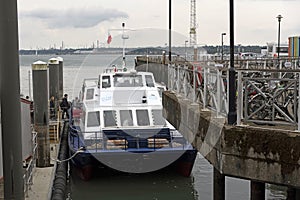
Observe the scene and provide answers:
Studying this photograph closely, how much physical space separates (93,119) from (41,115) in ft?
11.3

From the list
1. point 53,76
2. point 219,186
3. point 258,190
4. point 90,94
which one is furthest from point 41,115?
point 53,76

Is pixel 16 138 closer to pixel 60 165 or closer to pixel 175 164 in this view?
pixel 60 165

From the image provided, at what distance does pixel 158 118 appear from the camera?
18.5 metres

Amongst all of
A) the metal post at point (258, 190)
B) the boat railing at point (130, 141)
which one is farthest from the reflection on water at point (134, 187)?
the metal post at point (258, 190)

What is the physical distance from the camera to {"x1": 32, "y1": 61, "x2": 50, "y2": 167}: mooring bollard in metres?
15.3

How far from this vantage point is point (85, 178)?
59.8 feet

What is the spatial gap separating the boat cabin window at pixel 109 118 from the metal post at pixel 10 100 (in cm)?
1215

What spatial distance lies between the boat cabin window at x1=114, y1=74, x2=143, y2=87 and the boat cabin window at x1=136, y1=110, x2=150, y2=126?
2026 millimetres

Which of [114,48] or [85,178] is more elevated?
[114,48]

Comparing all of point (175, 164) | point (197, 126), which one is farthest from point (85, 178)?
point (197, 126)

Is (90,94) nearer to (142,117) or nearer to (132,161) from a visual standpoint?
(142,117)

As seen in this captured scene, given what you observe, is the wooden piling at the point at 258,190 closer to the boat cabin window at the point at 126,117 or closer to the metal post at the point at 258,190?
the metal post at the point at 258,190

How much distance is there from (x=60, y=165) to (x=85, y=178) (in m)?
1.38

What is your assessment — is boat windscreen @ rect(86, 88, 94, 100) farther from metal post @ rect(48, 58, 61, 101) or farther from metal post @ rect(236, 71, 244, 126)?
metal post @ rect(236, 71, 244, 126)
